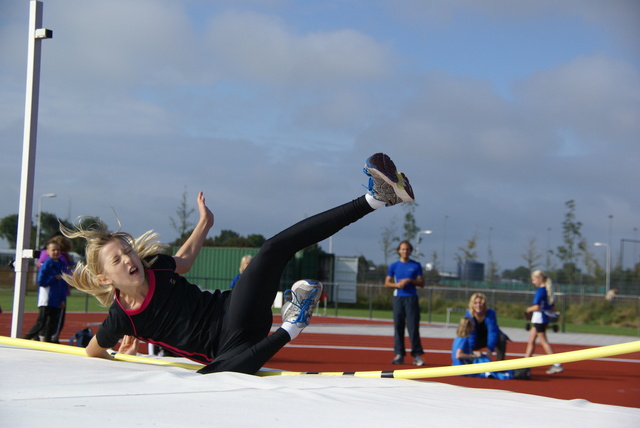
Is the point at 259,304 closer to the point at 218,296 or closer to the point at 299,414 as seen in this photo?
the point at 218,296

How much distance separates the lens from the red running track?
6125 millimetres

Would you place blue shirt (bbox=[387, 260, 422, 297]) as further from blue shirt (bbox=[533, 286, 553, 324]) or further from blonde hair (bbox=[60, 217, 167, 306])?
blonde hair (bbox=[60, 217, 167, 306])

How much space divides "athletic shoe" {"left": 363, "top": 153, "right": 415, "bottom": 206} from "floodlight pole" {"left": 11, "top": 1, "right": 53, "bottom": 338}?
3.13 m

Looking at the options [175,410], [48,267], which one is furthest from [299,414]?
[48,267]

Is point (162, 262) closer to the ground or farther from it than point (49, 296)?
farther from it

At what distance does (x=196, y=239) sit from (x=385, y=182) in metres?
1.42

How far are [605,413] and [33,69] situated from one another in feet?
16.2

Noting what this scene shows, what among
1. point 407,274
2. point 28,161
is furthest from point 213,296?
point 407,274

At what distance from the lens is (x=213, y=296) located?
3.85 meters

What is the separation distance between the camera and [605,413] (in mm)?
2631

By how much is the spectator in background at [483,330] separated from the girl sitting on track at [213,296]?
12.8ft

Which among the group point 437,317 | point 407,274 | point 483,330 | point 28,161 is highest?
point 28,161

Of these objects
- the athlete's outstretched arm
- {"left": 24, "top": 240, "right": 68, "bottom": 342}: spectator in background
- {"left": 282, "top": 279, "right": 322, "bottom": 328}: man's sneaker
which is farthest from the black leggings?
{"left": 24, "top": 240, "right": 68, "bottom": 342}: spectator in background

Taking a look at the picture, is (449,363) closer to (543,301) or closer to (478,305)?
(543,301)
